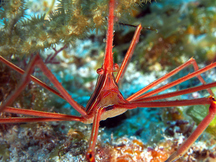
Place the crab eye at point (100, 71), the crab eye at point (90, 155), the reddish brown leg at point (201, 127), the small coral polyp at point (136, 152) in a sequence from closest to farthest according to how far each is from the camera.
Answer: the crab eye at point (90, 155)
the reddish brown leg at point (201, 127)
the crab eye at point (100, 71)
the small coral polyp at point (136, 152)

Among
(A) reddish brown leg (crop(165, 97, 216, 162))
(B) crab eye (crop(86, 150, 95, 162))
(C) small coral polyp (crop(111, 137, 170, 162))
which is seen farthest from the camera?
(C) small coral polyp (crop(111, 137, 170, 162))

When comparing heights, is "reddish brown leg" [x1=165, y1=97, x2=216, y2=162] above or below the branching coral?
below

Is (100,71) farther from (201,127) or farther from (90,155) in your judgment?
(201,127)

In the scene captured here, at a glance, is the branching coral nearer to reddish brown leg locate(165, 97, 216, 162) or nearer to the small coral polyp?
reddish brown leg locate(165, 97, 216, 162)

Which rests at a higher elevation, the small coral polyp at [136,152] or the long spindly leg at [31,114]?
the long spindly leg at [31,114]

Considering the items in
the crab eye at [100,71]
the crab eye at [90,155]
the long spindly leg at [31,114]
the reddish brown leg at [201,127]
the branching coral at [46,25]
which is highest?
the branching coral at [46,25]

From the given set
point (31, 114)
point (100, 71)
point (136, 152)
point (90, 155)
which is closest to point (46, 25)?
point (100, 71)

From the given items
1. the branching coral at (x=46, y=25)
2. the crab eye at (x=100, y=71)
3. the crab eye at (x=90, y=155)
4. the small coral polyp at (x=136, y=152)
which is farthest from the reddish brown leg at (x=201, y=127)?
the branching coral at (x=46, y=25)

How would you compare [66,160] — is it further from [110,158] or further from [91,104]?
[91,104]

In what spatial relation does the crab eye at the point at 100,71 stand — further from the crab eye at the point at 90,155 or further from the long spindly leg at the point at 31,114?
the crab eye at the point at 90,155

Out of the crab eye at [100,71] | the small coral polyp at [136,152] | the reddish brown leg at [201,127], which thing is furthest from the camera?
the small coral polyp at [136,152]

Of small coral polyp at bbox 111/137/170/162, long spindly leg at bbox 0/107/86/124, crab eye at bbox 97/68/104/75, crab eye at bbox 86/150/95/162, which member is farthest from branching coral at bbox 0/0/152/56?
small coral polyp at bbox 111/137/170/162

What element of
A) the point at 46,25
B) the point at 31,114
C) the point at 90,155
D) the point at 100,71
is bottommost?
the point at 90,155
